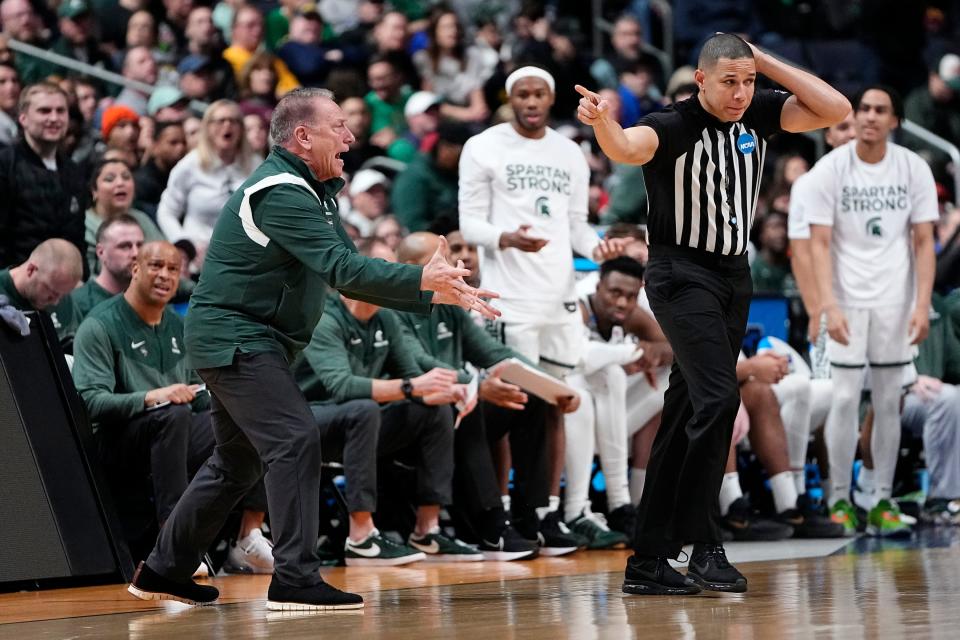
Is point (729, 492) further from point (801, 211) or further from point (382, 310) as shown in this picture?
point (382, 310)

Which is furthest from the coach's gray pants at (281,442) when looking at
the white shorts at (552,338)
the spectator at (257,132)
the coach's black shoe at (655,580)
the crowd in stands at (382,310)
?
the spectator at (257,132)

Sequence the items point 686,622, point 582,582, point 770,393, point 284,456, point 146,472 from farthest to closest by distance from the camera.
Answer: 1. point 770,393
2. point 146,472
3. point 582,582
4. point 284,456
5. point 686,622

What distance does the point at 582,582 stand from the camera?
662 cm

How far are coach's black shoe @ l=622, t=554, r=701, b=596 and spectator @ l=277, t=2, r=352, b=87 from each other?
8.02 m

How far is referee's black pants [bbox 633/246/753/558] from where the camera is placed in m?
5.89

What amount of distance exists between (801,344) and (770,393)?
134cm

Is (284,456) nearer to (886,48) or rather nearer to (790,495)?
(790,495)

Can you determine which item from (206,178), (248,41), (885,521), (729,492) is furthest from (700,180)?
(248,41)

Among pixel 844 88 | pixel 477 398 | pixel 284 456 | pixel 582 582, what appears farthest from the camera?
pixel 844 88

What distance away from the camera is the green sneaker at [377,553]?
7.69 m

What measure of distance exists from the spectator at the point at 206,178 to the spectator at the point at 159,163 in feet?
0.88

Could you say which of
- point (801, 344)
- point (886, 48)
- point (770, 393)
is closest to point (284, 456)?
point (770, 393)

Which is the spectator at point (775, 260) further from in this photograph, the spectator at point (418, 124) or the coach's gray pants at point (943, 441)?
the spectator at point (418, 124)

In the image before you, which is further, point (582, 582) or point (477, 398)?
point (477, 398)
